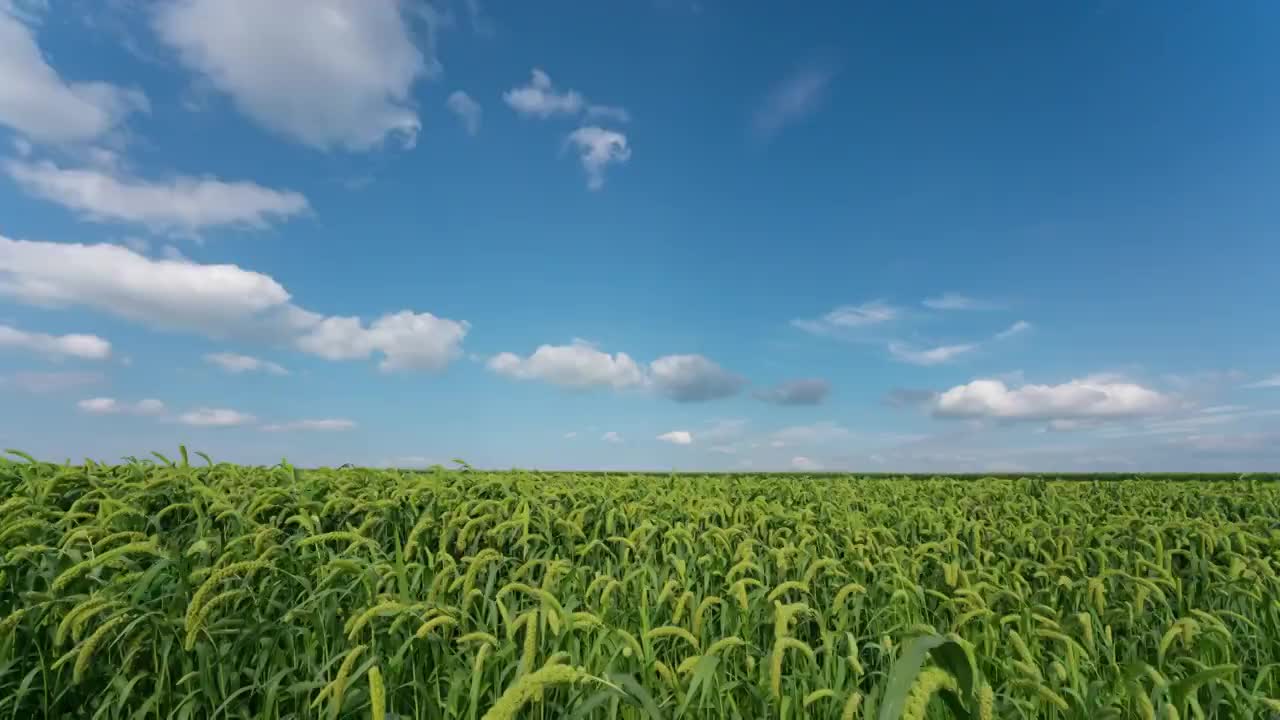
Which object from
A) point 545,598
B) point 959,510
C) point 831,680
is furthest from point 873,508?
point 545,598

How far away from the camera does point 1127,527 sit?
6445 mm

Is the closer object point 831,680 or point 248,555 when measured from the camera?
point 831,680

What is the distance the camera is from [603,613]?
3379mm

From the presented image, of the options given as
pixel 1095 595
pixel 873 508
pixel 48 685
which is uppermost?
pixel 873 508

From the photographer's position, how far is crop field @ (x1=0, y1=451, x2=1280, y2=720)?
9.04ft

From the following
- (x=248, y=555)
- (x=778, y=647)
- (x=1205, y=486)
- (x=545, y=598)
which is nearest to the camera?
Answer: (x=778, y=647)

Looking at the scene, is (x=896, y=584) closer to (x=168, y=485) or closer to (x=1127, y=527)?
(x=1127, y=527)

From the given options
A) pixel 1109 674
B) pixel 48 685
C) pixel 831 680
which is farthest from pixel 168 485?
pixel 1109 674

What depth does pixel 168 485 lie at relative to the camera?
6.60 metres

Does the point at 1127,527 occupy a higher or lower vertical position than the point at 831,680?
higher

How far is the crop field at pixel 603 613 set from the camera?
108 inches

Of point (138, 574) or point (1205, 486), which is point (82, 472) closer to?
point (138, 574)

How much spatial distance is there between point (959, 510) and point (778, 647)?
6068mm

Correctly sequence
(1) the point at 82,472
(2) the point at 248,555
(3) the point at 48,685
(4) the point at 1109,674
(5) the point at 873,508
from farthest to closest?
(1) the point at 82,472, (5) the point at 873,508, (2) the point at 248,555, (3) the point at 48,685, (4) the point at 1109,674
